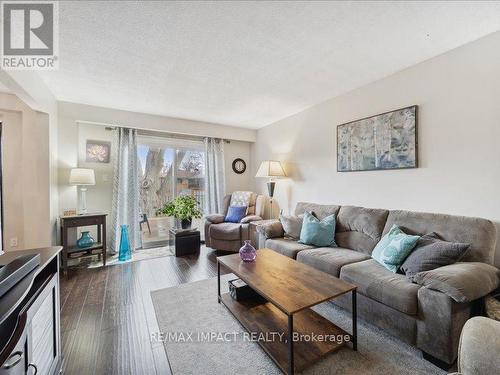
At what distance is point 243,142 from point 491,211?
422 centimetres

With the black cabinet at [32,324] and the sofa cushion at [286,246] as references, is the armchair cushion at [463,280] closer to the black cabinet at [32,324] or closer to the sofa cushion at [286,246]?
the sofa cushion at [286,246]

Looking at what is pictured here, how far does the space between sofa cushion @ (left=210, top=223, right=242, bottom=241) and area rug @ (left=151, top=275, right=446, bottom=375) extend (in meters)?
1.57

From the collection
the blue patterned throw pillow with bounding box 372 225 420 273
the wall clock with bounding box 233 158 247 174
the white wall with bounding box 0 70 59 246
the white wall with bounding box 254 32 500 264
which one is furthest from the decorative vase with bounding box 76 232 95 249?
the blue patterned throw pillow with bounding box 372 225 420 273

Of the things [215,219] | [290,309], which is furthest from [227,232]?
[290,309]

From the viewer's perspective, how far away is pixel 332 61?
2.28 m

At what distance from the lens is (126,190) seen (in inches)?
152

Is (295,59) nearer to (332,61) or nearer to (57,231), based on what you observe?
(332,61)

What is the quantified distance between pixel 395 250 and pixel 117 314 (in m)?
2.58

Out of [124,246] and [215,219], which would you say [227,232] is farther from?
[124,246]

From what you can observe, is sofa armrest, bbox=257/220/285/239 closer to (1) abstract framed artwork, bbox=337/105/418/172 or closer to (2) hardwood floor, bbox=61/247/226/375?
(2) hardwood floor, bbox=61/247/226/375

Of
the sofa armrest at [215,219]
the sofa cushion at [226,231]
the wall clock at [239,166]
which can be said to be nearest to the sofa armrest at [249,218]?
the sofa cushion at [226,231]

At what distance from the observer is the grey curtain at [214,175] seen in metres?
4.69

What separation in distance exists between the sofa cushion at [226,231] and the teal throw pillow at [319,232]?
1.27 m

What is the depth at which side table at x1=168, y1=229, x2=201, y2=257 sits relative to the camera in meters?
3.76
